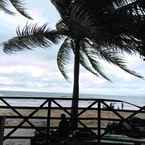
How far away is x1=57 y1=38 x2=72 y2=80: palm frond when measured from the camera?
55.8 ft

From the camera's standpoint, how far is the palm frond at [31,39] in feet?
48.9

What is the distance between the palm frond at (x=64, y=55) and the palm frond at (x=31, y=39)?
1.45 meters

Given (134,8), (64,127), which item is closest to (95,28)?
(134,8)

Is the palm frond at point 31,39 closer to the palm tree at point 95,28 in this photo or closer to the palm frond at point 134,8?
the palm tree at point 95,28

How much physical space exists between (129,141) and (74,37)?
521cm

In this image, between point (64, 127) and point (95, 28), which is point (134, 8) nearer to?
point (95, 28)

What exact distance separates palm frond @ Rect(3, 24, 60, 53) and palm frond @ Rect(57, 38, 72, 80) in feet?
4.75

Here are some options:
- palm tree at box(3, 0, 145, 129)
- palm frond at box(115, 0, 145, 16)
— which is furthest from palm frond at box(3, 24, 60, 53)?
palm frond at box(115, 0, 145, 16)

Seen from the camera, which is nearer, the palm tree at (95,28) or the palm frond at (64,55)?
the palm tree at (95,28)

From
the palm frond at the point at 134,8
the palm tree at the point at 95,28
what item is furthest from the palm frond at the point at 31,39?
the palm frond at the point at 134,8

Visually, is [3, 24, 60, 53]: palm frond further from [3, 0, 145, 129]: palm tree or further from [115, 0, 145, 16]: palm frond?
[115, 0, 145, 16]: palm frond

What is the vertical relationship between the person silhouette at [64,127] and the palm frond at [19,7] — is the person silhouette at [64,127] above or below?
below

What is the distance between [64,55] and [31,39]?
3.05 meters

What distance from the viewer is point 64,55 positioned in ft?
58.4
